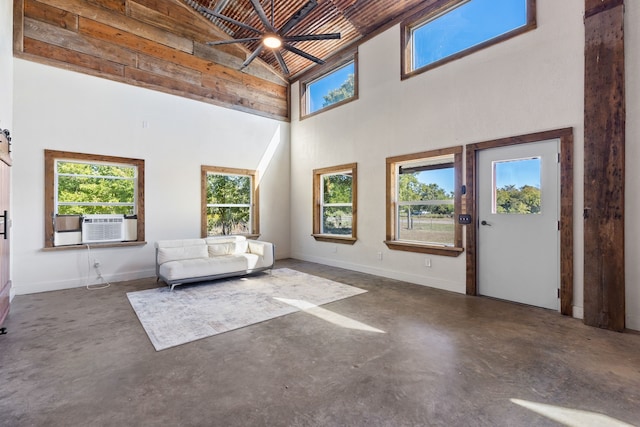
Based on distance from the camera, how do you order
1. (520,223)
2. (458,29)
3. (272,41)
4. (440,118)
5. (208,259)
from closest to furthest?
(520,223) → (272,41) → (458,29) → (440,118) → (208,259)

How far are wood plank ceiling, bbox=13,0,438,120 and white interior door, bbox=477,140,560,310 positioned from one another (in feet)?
9.66

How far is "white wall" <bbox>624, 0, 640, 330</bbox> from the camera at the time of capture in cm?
302

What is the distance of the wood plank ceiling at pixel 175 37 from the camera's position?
4.61m

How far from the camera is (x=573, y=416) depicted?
70.0 inches

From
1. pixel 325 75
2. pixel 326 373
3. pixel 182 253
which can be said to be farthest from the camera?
pixel 325 75

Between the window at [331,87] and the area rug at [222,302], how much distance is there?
374 cm

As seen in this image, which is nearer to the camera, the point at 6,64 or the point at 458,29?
the point at 6,64

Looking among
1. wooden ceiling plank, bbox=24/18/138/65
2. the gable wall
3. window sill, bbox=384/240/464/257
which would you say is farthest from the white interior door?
wooden ceiling plank, bbox=24/18/138/65

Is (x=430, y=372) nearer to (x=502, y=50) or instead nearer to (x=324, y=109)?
(x=502, y=50)

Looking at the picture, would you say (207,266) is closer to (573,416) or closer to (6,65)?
(6,65)

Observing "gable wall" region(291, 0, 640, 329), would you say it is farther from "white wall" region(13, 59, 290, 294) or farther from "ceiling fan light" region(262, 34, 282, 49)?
"ceiling fan light" region(262, 34, 282, 49)

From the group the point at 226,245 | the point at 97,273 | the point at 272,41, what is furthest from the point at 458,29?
the point at 97,273

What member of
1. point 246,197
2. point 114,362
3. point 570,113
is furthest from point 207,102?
point 570,113

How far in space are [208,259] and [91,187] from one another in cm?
227
